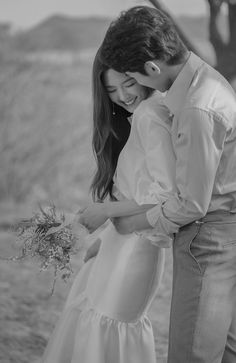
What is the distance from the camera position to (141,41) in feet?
7.63

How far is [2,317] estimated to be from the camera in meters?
4.46

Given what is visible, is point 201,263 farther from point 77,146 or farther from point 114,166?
point 77,146

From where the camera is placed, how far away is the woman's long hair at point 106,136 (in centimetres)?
267

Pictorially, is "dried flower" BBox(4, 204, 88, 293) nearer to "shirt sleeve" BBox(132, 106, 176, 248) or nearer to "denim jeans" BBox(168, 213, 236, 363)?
"shirt sleeve" BBox(132, 106, 176, 248)

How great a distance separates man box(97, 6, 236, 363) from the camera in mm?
2236

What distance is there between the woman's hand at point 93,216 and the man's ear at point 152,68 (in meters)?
0.50

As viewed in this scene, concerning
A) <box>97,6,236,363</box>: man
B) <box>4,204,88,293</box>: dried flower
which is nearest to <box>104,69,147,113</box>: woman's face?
<box>97,6,236,363</box>: man

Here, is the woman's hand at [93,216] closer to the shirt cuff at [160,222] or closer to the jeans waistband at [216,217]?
the shirt cuff at [160,222]

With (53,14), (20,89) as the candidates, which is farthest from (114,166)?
(53,14)

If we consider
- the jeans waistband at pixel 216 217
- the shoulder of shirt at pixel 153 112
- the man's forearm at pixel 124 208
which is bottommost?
the man's forearm at pixel 124 208

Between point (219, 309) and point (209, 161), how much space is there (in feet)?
1.61

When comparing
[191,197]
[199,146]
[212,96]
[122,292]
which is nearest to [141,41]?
[212,96]

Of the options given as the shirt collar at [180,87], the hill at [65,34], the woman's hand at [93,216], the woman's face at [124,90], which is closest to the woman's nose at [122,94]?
the woman's face at [124,90]

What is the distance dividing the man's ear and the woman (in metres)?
0.16
